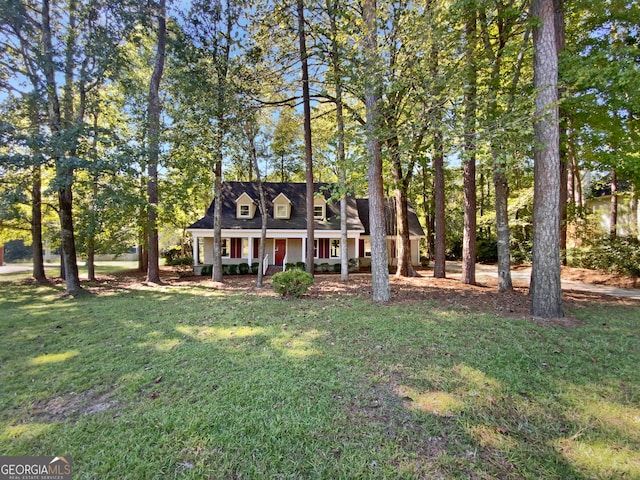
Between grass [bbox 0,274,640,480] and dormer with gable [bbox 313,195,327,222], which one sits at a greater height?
dormer with gable [bbox 313,195,327,222]

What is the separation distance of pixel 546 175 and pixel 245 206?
1586 cm

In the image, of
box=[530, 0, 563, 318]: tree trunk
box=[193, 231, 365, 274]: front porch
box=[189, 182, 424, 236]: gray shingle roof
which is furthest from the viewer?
box=[189, 182, 424, 236]: gray shingle roof

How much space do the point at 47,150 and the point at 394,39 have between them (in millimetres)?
9859

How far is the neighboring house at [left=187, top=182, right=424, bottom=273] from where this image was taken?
57.3 ft

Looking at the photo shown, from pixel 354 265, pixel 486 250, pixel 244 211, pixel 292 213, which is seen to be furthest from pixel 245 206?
pixel 486 250

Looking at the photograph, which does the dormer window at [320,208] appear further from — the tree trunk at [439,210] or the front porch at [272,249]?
the tree trunk at [439,210]

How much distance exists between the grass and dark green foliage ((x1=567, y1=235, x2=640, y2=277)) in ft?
28.1

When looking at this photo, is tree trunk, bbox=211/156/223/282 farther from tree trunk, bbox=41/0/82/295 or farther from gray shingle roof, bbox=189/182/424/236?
tree trunk, bbox=41/0/82/295

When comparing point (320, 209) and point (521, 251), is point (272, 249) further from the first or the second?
point (521, 251)

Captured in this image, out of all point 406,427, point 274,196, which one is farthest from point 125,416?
point 274,196

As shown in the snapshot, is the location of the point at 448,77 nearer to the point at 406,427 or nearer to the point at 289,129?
the point at 406,427

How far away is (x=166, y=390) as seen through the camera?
3479 mm

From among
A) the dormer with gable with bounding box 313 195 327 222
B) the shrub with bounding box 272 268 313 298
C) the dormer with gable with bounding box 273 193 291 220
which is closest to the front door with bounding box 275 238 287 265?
the dormer with gable with bounding box 273 193 291 220

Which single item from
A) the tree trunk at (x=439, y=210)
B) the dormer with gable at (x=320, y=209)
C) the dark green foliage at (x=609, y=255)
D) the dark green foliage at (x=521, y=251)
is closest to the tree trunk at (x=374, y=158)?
the tree trunk at (x=439, y=210)
